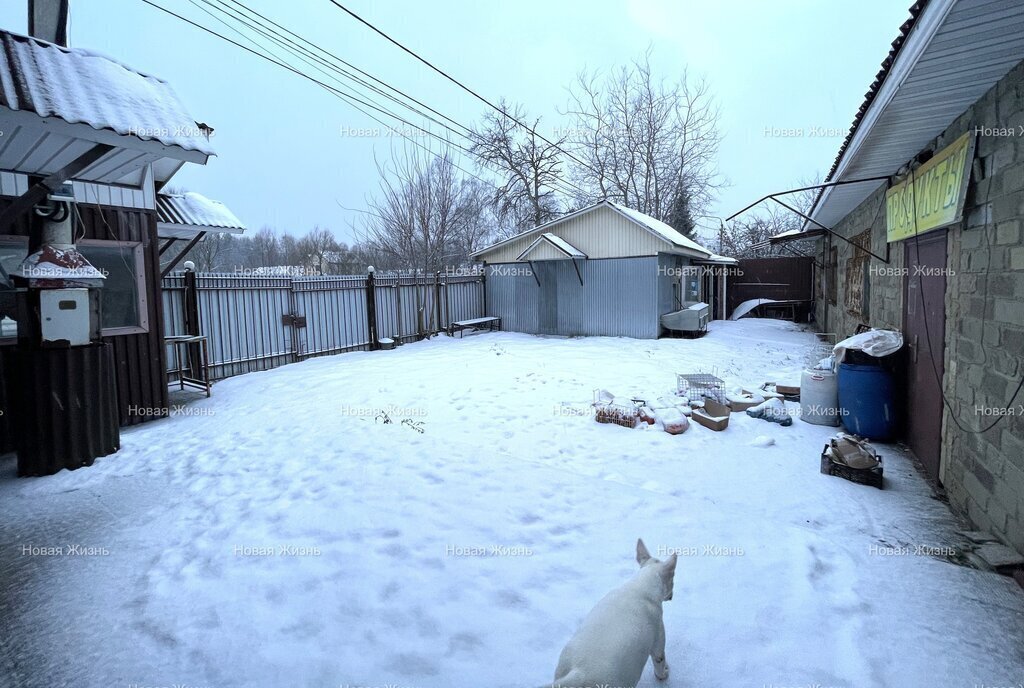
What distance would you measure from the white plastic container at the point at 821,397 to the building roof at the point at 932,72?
2222mm

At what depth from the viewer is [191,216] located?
6.81 metres

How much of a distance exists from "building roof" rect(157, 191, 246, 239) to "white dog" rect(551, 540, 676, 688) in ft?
23.3

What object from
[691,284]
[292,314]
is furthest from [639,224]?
[292,314]

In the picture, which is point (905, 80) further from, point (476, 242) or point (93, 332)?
point (476, 242)

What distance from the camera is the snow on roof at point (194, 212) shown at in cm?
665

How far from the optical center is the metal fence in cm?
847

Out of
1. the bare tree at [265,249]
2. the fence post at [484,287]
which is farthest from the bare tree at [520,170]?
the bare tree at [265,249]

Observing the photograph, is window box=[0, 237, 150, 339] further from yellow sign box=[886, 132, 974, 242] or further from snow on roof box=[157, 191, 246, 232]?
yellow sign box=[886, 132, 974, 242]

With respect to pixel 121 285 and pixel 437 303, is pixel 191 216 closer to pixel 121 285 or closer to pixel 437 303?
pixel 121 285

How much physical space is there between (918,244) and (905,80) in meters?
2.36

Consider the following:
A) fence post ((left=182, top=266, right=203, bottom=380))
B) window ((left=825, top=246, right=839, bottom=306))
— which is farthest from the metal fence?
window ((left=825, top=246, right=839, bottom=306))

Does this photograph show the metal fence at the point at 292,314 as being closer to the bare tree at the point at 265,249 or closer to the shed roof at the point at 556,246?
the shed roof at the point at 556,246

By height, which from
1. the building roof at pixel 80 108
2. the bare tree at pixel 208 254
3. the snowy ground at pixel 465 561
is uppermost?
the bare tree at pixel 208 254

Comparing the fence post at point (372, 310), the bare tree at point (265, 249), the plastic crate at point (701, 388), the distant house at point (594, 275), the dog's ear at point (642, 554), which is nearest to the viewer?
the dog's ear at point (642, 554)
